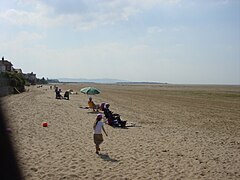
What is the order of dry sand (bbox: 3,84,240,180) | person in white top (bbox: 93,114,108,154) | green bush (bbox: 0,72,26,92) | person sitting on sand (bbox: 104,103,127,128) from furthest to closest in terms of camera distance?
green bush (bbox: 0,72,26,92)
person sitting on sand (bbox: 104,103,127,128)
person in white top (bbox: 93,114,108,154)
dry sand (bbox: 3,84,240,180)

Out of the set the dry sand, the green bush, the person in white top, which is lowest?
the dry sand

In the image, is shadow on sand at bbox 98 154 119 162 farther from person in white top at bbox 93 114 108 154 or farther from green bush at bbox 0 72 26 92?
green bush at bbox 0 72 26 92

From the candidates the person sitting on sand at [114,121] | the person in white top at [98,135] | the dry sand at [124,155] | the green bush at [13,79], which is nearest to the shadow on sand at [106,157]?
the dry sand at [124,155]

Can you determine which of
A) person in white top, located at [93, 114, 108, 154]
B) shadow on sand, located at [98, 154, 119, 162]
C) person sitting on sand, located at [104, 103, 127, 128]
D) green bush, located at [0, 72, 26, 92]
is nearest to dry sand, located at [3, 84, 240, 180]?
shadow on sand, located at [98, 154, 119, 162]

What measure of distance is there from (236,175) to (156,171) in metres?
1.92

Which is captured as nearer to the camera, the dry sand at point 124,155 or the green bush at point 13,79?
the dry sand at point 124,155

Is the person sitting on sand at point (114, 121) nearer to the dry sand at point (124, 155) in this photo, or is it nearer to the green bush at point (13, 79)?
the dry sand at point (124, 155)

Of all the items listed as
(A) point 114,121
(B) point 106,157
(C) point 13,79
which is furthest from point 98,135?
(C) point 13,79

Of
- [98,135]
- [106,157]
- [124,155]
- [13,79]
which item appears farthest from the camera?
[13,79]

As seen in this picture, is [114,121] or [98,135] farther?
[114,121]

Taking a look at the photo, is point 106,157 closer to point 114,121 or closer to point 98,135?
point 98,135

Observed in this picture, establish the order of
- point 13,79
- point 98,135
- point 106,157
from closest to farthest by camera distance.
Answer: point 106,157
point 98,135
point 13,79

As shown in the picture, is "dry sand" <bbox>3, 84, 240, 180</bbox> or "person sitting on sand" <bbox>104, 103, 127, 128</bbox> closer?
"dry sand" <bbox>3, 84, 240, 180</bbox>

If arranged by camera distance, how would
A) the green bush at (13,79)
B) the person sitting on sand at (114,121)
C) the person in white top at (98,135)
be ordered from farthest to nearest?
1. the green bush at (13,79)
2. the person sitting on sand at (114,121)
3. the person in white top at (98,135)
